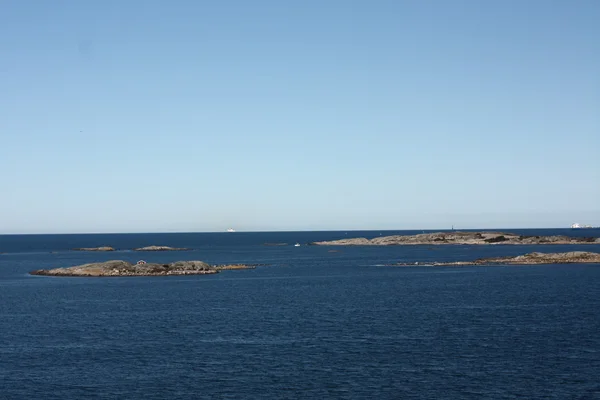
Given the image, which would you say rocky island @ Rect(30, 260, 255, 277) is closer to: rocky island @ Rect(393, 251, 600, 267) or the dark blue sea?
the dark blue sea

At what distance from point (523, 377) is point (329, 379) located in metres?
14.4

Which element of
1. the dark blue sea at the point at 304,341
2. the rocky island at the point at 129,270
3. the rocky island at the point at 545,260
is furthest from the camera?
the rocky island at the point at 545,260

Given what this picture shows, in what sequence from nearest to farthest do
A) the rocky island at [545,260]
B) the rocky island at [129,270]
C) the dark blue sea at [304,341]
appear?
the dark blue sea at [304,341]
the rocky island at [129,270]
the rocky island at [545,260]

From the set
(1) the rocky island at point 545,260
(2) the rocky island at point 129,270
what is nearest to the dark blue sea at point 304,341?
(2) the rocky island at point 129,270

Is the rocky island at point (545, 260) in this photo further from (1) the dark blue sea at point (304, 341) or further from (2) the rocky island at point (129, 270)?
(2) the rocky island at point (129, 270)

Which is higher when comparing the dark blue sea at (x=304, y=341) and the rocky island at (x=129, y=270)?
the rocky island at (x=129, y=270)

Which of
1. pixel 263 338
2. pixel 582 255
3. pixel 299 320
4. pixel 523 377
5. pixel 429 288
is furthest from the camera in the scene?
pixel 582 255

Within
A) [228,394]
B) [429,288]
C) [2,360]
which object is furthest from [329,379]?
[429,288]

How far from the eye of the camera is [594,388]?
4781cm

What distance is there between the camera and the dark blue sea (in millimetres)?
49500

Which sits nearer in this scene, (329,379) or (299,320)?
(329,379)

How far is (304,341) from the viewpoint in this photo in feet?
217

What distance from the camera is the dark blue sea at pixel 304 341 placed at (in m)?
49.5

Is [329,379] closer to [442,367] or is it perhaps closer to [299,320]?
[442,367]
